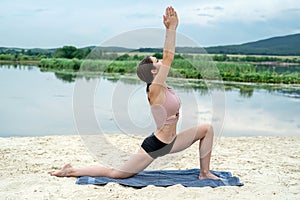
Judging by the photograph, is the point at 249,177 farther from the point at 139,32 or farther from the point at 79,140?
the point at 79,140

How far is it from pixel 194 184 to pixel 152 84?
1.03 meters

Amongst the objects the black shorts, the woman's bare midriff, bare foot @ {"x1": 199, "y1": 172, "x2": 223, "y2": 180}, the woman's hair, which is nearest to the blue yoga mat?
bare foot @ {"x1": 199, "y1": 172, "x2": 223, "y2": 180}

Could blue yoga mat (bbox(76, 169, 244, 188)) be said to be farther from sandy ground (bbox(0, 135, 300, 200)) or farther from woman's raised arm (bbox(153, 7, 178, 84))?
woman's raised arm (bbox(153, 7, 178, 84))

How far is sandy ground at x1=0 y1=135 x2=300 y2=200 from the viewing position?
377 centimetres

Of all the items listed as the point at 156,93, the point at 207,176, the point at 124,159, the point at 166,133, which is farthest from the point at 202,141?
the point at 124,159

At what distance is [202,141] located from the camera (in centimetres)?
426

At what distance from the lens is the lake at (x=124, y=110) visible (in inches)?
214

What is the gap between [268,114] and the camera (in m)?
11.4

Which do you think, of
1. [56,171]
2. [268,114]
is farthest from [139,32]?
[268,114]

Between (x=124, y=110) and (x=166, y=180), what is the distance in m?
1.13

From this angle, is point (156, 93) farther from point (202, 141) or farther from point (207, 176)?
point (207, 176)

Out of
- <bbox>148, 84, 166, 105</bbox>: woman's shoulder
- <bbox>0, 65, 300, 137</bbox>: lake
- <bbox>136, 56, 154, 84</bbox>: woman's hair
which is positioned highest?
<bbox>136, 56, 154, 84</bbox>: woman's hair

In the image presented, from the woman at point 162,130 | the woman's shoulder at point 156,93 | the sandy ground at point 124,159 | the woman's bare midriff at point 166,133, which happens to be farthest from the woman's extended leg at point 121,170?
the woman's shoulder at point 156,93

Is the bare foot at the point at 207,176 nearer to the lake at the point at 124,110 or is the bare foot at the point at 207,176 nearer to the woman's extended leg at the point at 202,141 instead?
the woman's extended leg at the point at 202,141
